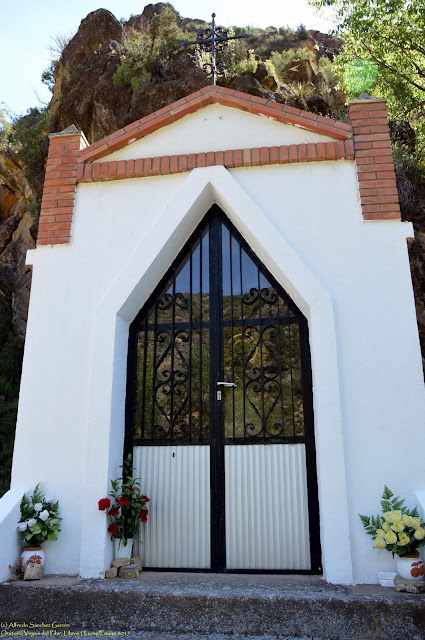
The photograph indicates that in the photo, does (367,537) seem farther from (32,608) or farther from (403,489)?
(32,608)

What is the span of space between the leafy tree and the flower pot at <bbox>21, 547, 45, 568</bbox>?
10900mm

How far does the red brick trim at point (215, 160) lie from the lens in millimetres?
4773

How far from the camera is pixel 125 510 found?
4215 millimetres

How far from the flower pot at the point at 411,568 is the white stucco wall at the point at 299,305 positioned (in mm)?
181

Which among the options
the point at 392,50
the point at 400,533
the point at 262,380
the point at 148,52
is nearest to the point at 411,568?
the point at 400,533

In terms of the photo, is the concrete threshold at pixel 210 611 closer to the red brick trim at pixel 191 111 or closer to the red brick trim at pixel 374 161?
the red brick trim at pixel 374 161

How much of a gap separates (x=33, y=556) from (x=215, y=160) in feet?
12.5

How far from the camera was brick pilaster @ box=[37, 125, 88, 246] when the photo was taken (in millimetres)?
4984

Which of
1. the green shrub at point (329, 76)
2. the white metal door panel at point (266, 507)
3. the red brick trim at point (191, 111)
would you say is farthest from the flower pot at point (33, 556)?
the green shrub at point (329, 76)

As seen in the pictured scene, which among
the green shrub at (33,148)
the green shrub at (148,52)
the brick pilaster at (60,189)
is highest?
the green shrub at (148,52)

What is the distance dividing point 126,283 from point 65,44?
48.2 ft

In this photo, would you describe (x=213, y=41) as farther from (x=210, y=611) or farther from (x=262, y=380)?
(x=210, y=611)

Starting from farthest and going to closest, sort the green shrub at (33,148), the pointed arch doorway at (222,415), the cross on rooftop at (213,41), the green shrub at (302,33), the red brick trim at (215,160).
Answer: the green shrub at (302,33)
the green shrub at (33,148)
the cross on rooftop at (213,41)
the red brick trim at (215,160)
the pointed arch doorway at (222,415)

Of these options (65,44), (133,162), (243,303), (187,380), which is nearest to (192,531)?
(187,380)
